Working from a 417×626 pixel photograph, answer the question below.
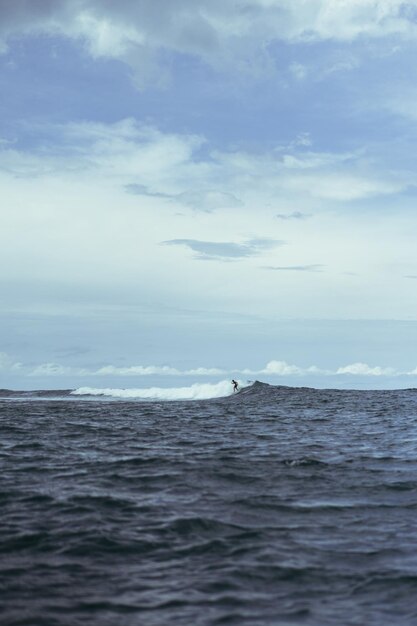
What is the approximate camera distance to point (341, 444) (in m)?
22.8

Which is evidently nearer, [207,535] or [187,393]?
[207,535]

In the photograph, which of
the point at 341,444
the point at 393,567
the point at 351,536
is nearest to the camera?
the point at 393,567

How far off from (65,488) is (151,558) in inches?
216

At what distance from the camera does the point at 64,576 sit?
8.52 m

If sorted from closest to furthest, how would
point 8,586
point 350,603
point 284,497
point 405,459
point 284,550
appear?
point 350,603
point 8,586
point 284,550
point 284,497
point 405,459

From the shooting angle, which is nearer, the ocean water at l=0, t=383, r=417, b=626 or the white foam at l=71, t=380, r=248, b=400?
the ocean water at l=0, t=383, r=417, b=626

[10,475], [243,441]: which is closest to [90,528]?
[10,475]

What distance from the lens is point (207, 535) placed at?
34.5 feet

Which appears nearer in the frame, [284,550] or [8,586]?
[8,586]

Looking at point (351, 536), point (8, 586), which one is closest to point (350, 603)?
Result: point (351, 536)

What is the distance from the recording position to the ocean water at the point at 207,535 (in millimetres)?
7484

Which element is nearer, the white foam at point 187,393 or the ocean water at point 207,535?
the ocean water at point 207,535

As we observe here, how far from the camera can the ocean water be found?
24.6 ft

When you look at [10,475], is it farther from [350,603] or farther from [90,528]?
[350,603]
